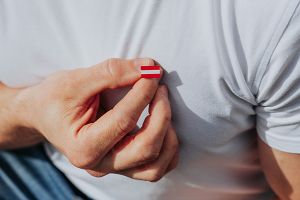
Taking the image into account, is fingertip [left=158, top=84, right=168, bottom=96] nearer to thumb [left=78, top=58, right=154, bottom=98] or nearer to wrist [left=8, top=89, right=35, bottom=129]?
thumb [left=78, top=58, right=154, bottom=98]

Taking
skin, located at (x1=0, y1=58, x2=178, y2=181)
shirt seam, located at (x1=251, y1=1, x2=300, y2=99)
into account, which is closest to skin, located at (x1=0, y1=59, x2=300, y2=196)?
skin, located at (x1=0, y1=58, x2=178, y2=181)

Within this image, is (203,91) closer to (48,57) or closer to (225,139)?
(225,139)

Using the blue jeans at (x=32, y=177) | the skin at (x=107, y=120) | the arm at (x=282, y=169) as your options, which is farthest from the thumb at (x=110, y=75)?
the blue jeans at (x=32, y=177)

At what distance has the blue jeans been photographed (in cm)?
94

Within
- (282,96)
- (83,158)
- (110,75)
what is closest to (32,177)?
(83,158)

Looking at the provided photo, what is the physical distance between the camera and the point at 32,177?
94 cm

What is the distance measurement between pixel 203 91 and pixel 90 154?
192mm

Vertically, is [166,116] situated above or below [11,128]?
above

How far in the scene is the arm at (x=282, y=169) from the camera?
66 cm

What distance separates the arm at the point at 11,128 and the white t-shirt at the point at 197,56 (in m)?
0.05

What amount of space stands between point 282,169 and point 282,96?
178mm

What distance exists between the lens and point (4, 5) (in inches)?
25.7

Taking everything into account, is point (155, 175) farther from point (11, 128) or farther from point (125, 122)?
point (11, 128)

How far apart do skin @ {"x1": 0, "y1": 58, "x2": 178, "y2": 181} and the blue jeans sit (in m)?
0.22
